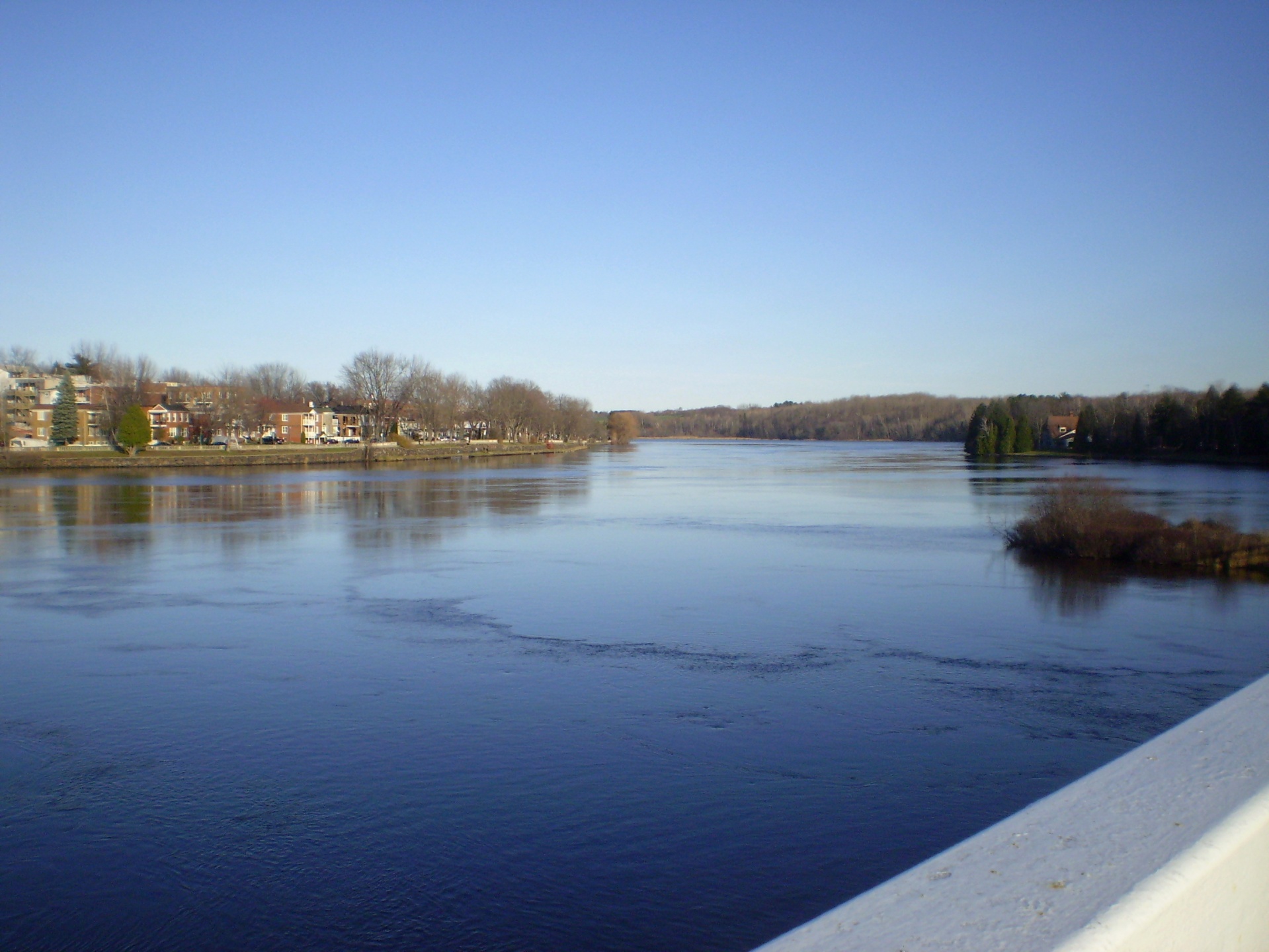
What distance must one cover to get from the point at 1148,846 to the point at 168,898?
5.22 m

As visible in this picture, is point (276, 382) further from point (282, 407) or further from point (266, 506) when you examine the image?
point (266, 506)

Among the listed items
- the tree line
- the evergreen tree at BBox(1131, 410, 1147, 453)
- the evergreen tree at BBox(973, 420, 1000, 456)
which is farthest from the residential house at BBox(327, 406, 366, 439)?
the evergreen tree at BBox(1131, 410, 1147, 453)

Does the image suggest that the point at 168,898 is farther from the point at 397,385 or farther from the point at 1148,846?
the point at 397,385

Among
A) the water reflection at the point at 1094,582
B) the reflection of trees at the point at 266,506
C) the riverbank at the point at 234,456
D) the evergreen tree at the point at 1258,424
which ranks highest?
the evergreen tree at the point at 1258,424

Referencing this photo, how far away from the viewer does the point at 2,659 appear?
34.7ft

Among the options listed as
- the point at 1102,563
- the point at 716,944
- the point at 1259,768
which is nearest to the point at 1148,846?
the point at 1259,768

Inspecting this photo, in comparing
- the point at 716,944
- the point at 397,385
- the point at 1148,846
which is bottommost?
the point at 716,944

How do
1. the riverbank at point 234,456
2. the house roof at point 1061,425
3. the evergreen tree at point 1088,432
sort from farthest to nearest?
the house roof at point 1061,425
the evergreen tree at point 1088,432
the riverbank at point 234,456

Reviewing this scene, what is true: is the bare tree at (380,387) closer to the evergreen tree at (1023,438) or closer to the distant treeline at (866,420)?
the evergreen tree at (1023,438)

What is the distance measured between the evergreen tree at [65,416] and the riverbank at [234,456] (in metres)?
4.11

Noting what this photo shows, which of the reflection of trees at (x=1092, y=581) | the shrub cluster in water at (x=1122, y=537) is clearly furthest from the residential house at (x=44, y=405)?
the reflection of trees at (x=1092, y=581)

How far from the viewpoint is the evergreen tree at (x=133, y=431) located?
58375 mm

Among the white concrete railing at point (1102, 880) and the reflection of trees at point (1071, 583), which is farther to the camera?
the reflection of trees at point (1071, 583)

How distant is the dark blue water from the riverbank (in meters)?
37.5
